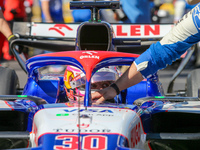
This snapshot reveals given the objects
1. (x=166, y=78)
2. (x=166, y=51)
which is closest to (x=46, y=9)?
(x=166, y=78)

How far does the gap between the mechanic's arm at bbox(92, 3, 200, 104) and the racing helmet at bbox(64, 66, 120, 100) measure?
18.4 inches

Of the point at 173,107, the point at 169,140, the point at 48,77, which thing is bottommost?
the point at 169,140

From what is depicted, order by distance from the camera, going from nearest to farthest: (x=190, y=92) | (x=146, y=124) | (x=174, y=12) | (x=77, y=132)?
1. (x=77, y=132)
2. (x=146, y=124)
3. (x=190, y=92)
4. (x=174, y=12)

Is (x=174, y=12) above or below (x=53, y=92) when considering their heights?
above

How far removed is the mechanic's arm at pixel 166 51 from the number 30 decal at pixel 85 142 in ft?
2.15

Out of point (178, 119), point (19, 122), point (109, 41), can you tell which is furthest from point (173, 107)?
point (109, 41)

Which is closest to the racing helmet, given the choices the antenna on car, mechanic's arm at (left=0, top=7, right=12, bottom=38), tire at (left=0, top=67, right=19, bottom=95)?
tire at (left=0, top=67, right=19, bottom=95)

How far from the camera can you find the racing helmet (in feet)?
11.2

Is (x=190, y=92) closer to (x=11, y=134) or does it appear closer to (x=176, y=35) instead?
(x=176, y=35)

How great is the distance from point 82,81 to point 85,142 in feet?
4.04

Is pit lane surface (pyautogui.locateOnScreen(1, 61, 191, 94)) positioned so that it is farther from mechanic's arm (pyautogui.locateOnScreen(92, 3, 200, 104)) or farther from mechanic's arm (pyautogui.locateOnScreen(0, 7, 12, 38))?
mechanic's arm (pyautogui.locateOnScreen(92, 3, 200, 104))

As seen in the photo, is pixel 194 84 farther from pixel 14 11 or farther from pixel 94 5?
pixel 14 11

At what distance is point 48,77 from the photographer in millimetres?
4152

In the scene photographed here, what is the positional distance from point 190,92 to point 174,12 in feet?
18.3
